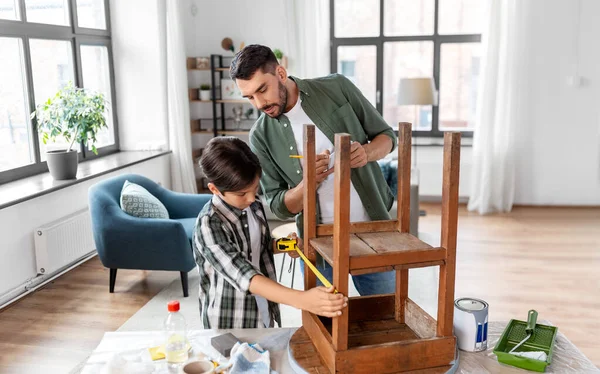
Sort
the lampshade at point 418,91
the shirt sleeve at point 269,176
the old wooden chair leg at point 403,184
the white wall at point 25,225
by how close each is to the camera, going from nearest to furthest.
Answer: the old wooden chair leg at point 403,184
the shirt sleeve at point 269,176
the white wall at point 25,225
the lampshade at point 418,91

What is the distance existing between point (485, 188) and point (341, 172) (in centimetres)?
486

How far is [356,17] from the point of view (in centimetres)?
611

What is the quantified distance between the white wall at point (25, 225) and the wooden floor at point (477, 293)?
0.18 m

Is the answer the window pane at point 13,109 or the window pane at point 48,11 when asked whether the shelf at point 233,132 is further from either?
the window pane at point 13,109

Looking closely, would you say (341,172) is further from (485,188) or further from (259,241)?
(485,188)

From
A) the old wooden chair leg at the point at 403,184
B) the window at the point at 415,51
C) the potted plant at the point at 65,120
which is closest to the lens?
the old wooden chair leg at the point at 403,184

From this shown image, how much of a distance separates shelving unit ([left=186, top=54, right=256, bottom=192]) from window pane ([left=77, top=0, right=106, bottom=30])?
0.94 metres

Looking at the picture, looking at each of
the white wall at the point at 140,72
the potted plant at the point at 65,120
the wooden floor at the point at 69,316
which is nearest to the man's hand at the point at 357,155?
the wooden floor at the point at 69,316

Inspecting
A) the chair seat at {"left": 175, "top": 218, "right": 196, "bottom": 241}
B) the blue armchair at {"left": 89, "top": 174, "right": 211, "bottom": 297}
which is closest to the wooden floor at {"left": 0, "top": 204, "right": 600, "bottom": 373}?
the blue armchair at {"left": 89, "top": 174, "right": 211, "bottom": 297}

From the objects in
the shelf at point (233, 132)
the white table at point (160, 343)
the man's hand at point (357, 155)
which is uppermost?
the man's hand at point (357, 155)

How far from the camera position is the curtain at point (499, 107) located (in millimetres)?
5446

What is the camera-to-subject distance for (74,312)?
3.42m

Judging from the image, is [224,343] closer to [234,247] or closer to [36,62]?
[234,247]

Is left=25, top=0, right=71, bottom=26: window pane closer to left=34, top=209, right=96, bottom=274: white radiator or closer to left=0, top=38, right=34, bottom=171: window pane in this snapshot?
left=0, top=38, right=34, bottom=171: window pane
